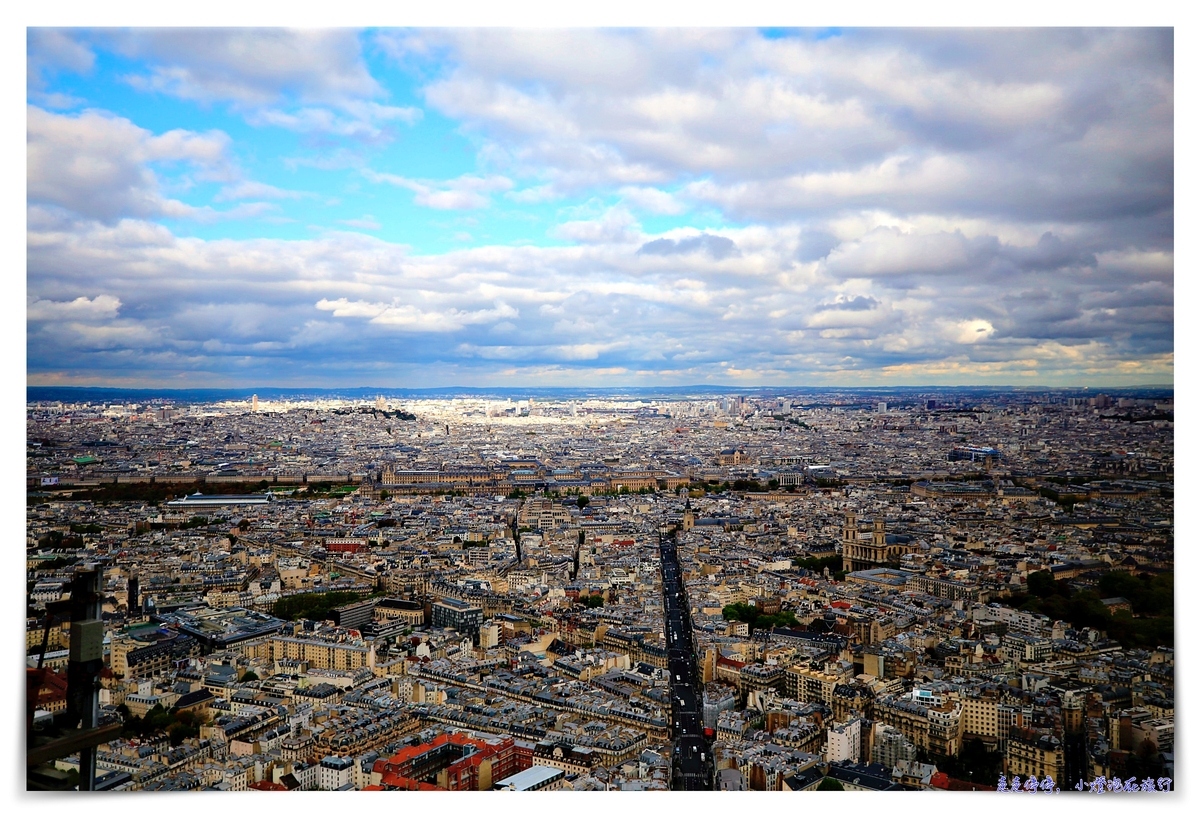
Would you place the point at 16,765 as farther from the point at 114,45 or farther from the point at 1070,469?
the point at 1070,469

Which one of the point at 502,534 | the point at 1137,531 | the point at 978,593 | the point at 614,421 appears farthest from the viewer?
the point at 614,421

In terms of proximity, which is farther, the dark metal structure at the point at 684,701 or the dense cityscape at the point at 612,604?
the dark metal structure at the point at 684,701

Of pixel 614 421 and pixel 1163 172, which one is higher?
pixel 1163 172

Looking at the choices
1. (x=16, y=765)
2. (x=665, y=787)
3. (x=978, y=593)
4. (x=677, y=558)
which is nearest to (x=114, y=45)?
(x=16, y=765)

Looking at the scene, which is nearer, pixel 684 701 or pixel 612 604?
pixel 684 701

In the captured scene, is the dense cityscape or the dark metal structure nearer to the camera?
the dense cityscape

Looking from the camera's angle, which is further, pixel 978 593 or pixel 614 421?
pixel 614 421

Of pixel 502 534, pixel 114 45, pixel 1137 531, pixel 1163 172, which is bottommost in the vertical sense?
pixel 502 534

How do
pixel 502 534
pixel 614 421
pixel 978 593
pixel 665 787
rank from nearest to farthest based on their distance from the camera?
pixel 665 787
pixel 978 593
pixel 502 534
pixel 614 421
